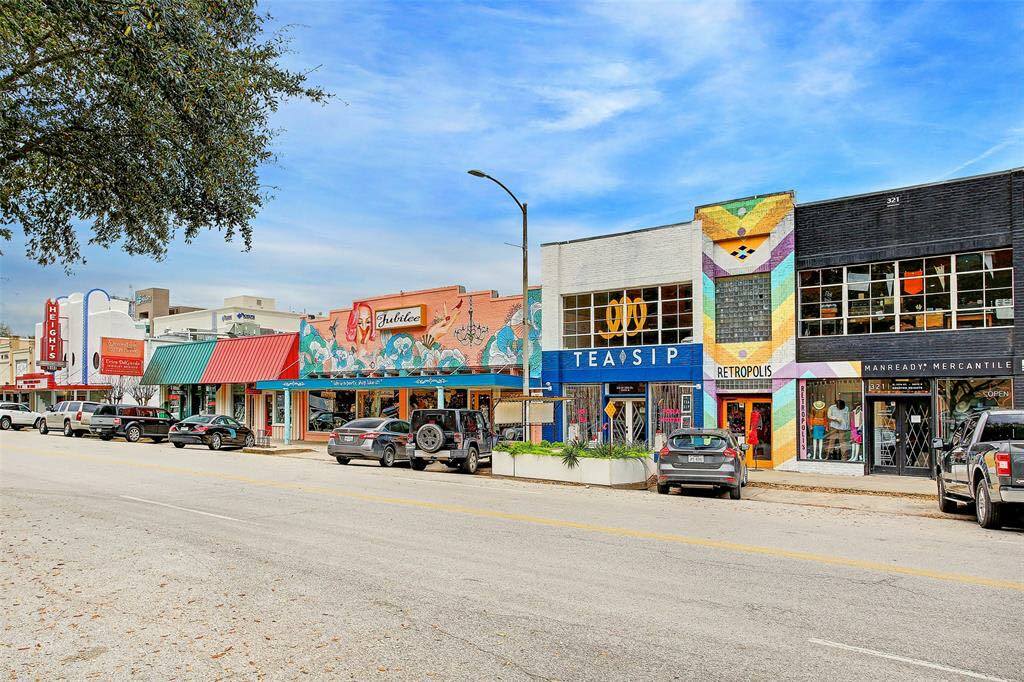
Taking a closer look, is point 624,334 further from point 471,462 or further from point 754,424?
point 471,462

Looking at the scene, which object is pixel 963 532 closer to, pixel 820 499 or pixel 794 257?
pixel 820 499

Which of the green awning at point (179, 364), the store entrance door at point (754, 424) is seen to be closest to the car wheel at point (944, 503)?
the store entrance door at point (754, 424)

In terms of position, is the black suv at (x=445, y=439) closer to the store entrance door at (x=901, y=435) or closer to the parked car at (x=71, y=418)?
the store entrance door at (x=901, y=435)

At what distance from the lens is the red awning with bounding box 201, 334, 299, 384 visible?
131ft

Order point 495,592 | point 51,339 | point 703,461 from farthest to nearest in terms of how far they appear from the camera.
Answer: point 51,339 → point 703,461 → point 495,592

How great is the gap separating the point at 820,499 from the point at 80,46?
15.8 metres

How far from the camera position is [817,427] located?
80.1 ft

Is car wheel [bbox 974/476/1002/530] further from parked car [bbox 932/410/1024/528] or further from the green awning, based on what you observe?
the green awning

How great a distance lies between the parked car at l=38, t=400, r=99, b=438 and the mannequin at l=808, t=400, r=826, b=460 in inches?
1239

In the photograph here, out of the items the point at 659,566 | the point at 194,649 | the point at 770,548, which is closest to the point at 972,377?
the point at 770,548

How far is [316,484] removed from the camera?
738 inches

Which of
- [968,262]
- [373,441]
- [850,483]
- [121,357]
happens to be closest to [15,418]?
[121,357]

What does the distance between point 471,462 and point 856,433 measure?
1080cm

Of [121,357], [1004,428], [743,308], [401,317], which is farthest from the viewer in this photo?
[121,357]
